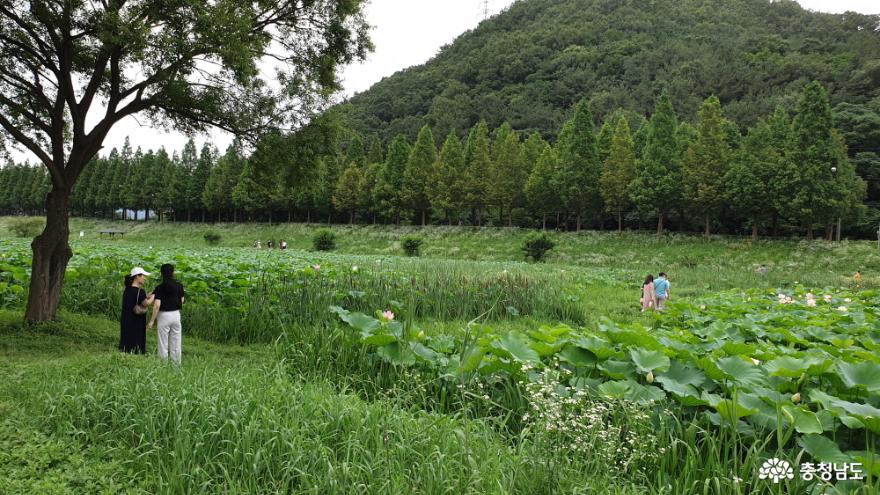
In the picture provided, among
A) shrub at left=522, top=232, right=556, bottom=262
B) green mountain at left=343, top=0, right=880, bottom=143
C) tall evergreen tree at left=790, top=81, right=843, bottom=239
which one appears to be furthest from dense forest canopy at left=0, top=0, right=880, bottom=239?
shrub at left=522, top=232, right=556, bottom=262

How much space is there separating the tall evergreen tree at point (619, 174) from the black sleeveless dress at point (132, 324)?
103ft

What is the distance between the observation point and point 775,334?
5.60 meters

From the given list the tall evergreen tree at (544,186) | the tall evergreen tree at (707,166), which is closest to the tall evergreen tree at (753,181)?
the tall evergreen tree at (707,166)

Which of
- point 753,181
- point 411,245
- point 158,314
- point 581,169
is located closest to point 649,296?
point 158,314

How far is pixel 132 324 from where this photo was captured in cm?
654

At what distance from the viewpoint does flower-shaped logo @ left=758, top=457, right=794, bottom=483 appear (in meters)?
2.42

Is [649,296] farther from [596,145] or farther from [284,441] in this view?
[596,145]

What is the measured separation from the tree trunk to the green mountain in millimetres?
58813

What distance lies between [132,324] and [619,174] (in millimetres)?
32183

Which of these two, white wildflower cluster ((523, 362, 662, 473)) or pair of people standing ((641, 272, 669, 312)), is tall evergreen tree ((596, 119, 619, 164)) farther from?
white wildflower cluster ((523, 362, 662, 473))

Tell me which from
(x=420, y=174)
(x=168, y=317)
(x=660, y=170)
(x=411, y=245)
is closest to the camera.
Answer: (x=168, y=317)

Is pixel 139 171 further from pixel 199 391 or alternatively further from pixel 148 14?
pixel 199 391

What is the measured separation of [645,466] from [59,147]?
923cm

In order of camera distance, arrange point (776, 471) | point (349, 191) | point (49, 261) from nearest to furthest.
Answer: point (776, 471), point (49, 261), point (349, 191)
